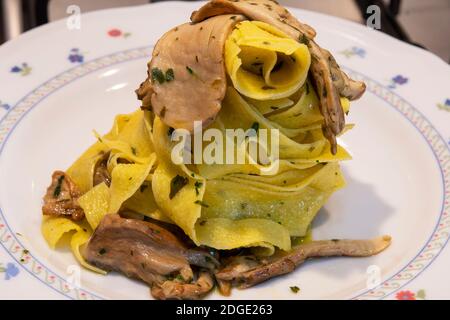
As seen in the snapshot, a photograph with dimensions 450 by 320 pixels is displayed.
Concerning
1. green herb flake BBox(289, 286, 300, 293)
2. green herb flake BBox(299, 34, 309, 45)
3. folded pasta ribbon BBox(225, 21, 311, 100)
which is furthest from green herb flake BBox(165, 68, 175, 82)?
green herb flake BBox(289, 286, 300, 293)

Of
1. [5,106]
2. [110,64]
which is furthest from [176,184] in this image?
[110,64]

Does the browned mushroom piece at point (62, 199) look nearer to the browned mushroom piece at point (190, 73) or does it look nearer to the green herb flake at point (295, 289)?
the browned mushroom piece at point (190, 73)

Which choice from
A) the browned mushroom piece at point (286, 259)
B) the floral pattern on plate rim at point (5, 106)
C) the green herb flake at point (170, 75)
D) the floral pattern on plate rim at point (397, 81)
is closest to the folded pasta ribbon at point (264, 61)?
the green herb flake at point (170, 75)

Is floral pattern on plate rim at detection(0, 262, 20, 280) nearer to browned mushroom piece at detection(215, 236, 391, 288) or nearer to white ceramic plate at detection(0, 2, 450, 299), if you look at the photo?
white ceramic plate at detection(0, 2, 450, 299)

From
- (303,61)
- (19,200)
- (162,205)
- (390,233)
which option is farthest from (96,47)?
(390,233)

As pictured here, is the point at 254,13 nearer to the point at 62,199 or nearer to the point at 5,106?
the point at 62,199

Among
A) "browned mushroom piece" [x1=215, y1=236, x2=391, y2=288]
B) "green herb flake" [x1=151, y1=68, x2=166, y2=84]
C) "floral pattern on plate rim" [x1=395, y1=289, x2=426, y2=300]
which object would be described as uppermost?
"green herb flake" [x1=151, y1=68, x2=166, y2=84]
